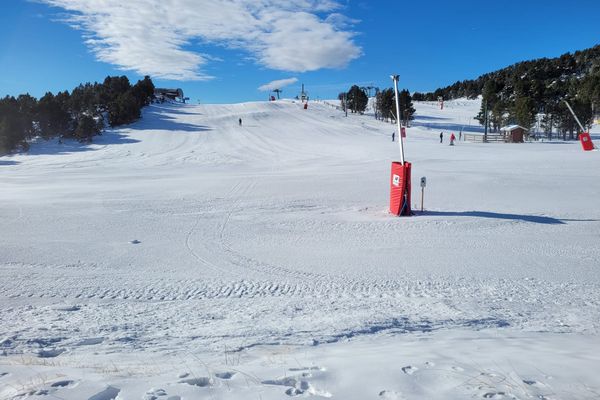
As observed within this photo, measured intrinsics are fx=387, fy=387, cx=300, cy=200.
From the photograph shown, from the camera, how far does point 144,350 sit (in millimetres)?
4574

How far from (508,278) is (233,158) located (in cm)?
2866

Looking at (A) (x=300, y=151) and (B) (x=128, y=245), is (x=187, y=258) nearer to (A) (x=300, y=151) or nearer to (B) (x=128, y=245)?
(B) (x=128, y=245)

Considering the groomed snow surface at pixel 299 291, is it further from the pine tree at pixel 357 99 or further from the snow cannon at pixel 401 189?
the pine tree at pixel 357 99

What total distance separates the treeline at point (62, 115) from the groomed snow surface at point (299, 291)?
85.1 ft

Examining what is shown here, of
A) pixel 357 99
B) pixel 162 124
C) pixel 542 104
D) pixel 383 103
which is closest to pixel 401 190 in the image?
pixel 162 124

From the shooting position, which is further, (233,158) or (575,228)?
(233,158)

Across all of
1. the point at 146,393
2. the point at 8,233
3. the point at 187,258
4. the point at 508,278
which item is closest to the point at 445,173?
the point at 508,278

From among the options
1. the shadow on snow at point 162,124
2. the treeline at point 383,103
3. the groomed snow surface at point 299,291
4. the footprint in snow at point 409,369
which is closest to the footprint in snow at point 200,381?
the groomed snow surface at point 299,291

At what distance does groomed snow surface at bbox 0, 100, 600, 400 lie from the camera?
3418 millimetres

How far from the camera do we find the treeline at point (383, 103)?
68812 mm

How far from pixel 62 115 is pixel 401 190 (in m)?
46.9

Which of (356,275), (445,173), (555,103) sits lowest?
(356,275)

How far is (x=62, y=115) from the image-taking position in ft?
151

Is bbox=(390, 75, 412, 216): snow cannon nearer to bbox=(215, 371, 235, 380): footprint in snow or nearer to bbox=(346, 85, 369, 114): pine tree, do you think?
bbox=(215, 371, 235, 380): footprint in snow
